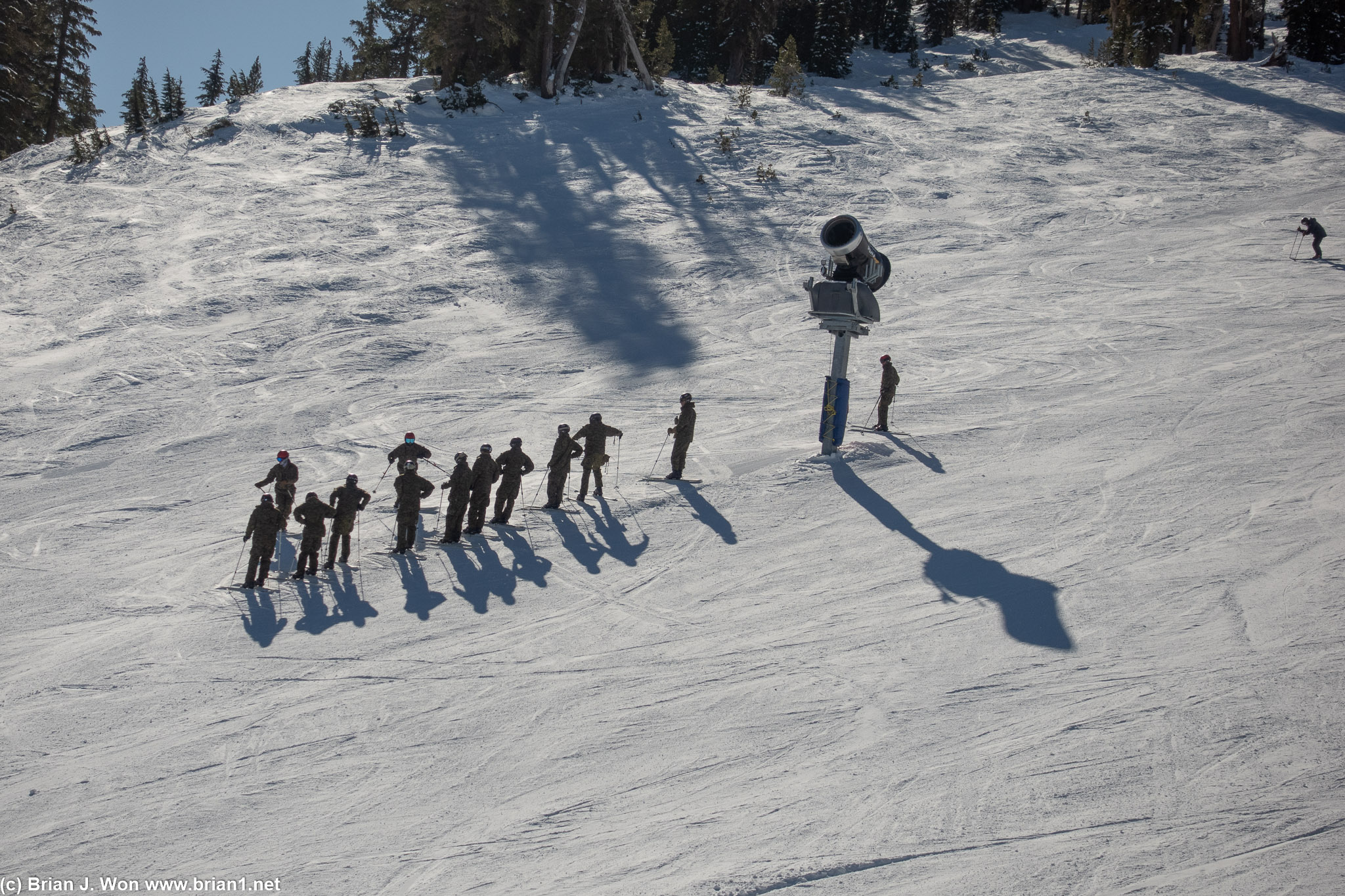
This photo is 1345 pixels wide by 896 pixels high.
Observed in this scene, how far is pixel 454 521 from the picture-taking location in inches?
425

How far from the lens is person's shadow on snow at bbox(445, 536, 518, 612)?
9398mm

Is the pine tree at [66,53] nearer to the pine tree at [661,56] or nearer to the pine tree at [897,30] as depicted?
the pine tree at [661,56]

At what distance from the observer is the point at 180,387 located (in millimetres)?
15672

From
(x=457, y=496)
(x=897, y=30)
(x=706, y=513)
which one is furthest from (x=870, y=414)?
(x=897, y=30)

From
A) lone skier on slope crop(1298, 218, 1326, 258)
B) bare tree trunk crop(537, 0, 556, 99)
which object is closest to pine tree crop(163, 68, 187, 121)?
bare tree trunk crop(537, 0, 556, 99)

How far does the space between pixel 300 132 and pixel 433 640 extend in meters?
23.6

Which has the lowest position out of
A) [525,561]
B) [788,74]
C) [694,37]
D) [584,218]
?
[525,561]

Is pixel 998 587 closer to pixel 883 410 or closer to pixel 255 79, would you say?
pixel 883 410

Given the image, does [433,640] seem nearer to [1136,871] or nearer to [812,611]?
[812,611]

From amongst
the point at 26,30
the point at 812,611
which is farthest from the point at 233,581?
the point at 26,30

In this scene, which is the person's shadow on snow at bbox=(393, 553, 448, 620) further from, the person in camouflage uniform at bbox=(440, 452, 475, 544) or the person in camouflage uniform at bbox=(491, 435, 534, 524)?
the person in camouflage uniform at bbox=(491, 435, 534, 524)

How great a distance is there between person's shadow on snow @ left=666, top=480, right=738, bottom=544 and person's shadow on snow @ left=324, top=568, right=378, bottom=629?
404 centimetres

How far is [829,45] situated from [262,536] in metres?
36.1

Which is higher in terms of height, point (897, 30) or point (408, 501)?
point (897, 30)
